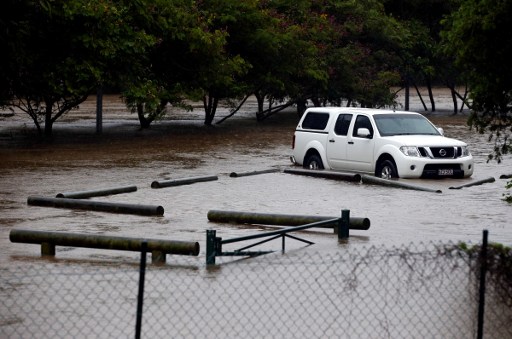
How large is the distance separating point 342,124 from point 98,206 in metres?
9.07

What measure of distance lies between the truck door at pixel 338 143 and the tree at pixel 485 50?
1122 centimetres

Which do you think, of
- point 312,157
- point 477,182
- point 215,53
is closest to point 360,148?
point 312,157

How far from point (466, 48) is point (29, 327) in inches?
275

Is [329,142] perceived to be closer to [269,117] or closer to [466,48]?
[466,48]

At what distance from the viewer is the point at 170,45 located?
3806cm

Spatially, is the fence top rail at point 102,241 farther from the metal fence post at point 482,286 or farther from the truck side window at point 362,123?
the truck side window at point 362,123

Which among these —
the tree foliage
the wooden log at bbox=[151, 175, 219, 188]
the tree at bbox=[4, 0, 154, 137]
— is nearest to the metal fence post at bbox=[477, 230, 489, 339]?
the tree foliage

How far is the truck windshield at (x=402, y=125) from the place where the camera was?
25.8 m

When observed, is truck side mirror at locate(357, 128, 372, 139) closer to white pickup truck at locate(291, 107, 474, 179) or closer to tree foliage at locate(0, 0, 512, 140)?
white pickup truck at locate(291, 107, 474, 179)

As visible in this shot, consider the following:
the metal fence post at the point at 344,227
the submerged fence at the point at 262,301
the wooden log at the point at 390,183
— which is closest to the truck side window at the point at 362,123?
the wooden log at the point at 390,183

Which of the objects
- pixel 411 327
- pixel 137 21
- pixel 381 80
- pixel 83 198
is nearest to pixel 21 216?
pixel 83 198

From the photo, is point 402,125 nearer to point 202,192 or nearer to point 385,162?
point 385,162

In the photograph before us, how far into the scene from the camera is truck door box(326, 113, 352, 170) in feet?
86.5

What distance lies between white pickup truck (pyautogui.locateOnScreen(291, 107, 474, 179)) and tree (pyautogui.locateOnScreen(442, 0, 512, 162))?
9.61 metres
